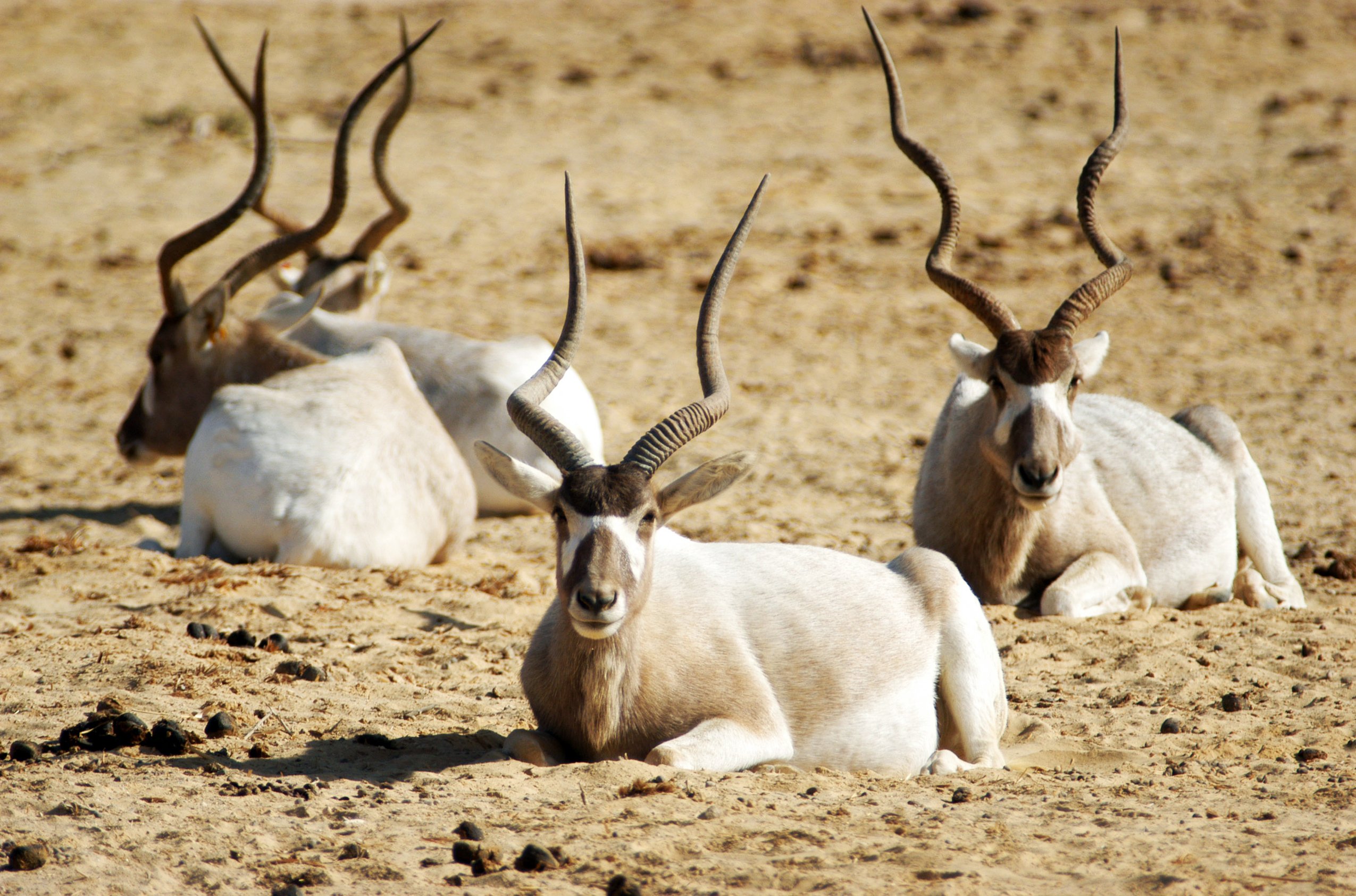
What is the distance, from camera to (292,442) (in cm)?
703

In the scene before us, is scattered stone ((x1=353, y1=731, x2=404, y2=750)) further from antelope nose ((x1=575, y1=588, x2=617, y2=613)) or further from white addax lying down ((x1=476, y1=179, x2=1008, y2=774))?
antelope nose ((x1=575, y1=588, x2=617, y2=613))

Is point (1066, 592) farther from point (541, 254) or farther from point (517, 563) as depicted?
point (541, 254)

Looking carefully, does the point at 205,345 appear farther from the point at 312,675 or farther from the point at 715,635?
the point at 715,635

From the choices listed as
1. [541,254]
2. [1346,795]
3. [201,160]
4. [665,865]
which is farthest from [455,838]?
[201,160]

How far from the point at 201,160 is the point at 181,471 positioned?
7607 millimetres

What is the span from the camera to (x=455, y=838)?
3781 mm

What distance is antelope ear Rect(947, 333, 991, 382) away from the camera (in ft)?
23.0

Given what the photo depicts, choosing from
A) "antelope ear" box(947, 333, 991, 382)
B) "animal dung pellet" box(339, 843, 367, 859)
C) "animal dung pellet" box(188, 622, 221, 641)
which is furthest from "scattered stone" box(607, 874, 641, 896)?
"antelope ear" box(947, 333, 991, 382)

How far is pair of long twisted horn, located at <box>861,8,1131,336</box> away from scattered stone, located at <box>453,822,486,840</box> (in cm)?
414

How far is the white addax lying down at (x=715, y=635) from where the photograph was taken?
434cm

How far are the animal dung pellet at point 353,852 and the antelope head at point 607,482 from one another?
0.87 m

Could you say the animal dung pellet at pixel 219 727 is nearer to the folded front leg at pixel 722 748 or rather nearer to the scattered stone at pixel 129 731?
the scattered stone at pixel 129 731

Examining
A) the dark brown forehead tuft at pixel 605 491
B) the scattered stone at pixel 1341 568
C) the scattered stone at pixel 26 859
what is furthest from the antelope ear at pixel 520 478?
the scattered stone at pixel 1341 568


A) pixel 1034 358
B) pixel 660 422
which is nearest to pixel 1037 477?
pixel 1034 358
